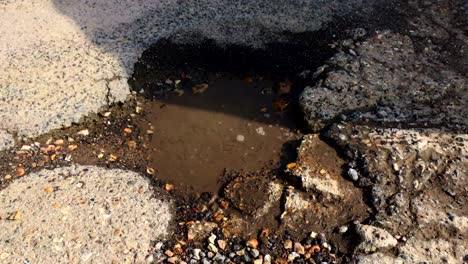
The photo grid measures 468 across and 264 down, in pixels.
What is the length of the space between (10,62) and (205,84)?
1.71m

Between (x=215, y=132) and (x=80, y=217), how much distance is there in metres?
1.24

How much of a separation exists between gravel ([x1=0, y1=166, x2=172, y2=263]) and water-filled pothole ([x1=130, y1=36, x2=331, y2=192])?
0.34 metres

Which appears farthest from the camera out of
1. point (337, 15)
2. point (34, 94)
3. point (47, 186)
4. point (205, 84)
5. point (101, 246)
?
point (337, 15)

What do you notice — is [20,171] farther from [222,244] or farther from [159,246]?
[222,244]

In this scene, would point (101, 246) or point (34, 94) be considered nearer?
point (101, 246)

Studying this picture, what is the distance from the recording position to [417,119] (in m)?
3.81

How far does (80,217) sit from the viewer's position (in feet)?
10.3

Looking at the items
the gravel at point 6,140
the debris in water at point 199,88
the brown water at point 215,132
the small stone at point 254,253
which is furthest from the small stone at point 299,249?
the gravel at point 6,140

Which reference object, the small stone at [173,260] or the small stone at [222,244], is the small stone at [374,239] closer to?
the small stone at [222,244]

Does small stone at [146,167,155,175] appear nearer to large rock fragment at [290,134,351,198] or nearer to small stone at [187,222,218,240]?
small stone at [187,222,218,240]

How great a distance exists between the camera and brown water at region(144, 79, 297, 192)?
3609 mm

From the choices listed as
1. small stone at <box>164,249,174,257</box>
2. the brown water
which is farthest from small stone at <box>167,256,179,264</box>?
the brown water

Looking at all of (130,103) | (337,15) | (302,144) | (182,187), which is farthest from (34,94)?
(337,15)

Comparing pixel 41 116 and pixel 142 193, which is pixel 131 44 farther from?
pixel 142 193
